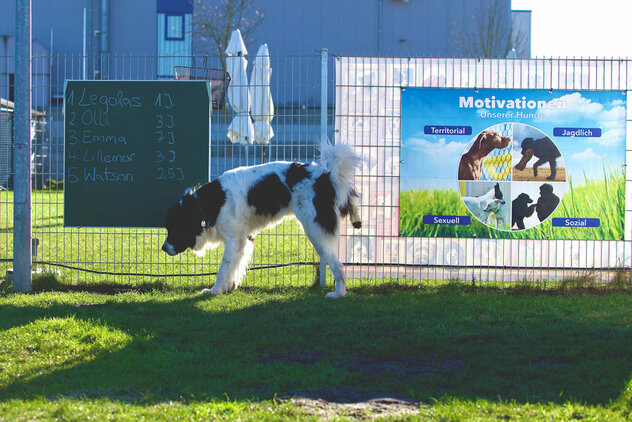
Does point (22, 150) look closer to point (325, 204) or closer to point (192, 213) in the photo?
point (192, 213)

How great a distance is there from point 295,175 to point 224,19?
2087cm

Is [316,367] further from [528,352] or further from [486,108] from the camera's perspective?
[486,108]

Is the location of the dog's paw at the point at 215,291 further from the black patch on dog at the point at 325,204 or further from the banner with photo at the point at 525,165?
the banner with photo at the point at 525,165

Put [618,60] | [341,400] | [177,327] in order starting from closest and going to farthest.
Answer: [341,400], [177,327], [618,60]

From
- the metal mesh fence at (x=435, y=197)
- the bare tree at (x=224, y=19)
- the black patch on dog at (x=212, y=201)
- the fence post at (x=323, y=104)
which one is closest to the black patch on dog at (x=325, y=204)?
the fence post at (x=323, y=104)

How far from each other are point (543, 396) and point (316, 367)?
1.64m

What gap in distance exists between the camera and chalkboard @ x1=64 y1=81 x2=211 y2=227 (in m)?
8.35

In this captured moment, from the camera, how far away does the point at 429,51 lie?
29500 mm

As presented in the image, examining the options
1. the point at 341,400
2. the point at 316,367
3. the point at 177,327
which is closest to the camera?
the point at 341,400

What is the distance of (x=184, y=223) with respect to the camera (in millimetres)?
7793

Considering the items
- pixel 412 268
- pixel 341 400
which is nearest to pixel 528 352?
pixel 341 400

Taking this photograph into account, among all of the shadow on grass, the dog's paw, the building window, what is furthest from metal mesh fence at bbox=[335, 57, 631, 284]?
the building window

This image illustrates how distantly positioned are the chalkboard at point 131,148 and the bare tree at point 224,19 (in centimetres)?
1719

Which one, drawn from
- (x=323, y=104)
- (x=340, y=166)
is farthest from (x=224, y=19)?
(x=340, y=166)
